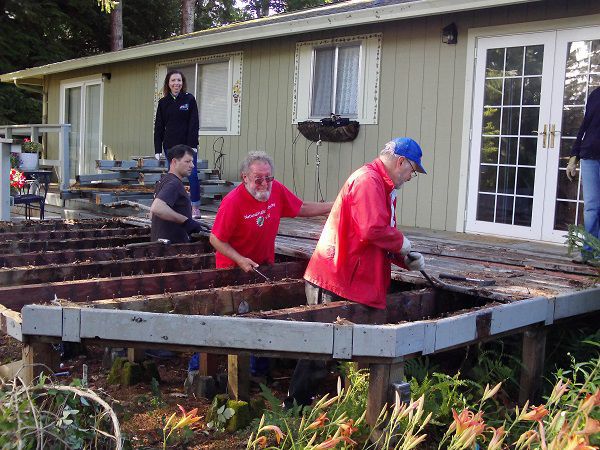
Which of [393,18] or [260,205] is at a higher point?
[393,18]

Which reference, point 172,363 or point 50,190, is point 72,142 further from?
point 172,363

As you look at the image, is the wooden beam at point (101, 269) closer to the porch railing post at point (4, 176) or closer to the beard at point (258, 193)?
the beard at point (258, 193)

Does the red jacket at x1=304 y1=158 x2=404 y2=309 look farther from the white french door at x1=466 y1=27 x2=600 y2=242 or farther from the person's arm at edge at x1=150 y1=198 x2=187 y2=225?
the white french door at x1=466 y1=27 x2=600 y2=242

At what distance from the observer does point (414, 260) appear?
412 centimetres

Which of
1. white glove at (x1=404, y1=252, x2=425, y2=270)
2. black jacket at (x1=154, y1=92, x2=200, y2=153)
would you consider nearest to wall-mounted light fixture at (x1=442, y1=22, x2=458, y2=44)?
black jacket at (x1=154, y1=92, x2=200, y2=153)

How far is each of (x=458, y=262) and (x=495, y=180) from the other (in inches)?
97.2

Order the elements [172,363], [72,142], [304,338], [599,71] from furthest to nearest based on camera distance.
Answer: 1. [72,142]
2. [599,71]
3. [172,363]
4. [304,338]

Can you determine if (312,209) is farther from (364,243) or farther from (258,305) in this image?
(364,243)

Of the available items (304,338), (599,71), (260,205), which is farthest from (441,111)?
(304,338)

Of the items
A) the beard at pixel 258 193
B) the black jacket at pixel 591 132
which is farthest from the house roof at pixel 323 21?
the beard at pixel 258 193

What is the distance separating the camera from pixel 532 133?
A: 24.8 ft

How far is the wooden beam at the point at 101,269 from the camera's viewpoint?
476 cm

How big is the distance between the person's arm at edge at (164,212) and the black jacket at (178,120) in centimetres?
263

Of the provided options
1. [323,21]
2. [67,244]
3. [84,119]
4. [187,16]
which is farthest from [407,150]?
[187,16]
